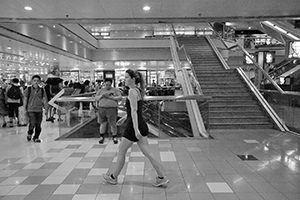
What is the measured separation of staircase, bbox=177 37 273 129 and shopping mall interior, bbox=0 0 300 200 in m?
0.03

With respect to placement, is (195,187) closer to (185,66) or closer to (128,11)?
(128,11)

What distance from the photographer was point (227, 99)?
349 inches

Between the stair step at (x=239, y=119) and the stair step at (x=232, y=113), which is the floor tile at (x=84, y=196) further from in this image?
the stair step at (x=232, y=113)

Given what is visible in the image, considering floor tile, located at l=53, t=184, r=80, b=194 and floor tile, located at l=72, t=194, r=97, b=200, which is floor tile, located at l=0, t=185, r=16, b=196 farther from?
floor tile, located at l=72, t=194, r=97, b=200

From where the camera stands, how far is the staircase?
25.6 ft

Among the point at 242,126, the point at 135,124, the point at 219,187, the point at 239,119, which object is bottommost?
the point at 219,187

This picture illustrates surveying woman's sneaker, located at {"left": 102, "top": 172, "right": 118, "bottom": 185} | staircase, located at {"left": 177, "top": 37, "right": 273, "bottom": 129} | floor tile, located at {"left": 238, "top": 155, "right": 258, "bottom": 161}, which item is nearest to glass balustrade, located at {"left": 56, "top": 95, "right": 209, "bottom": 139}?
staircase, located at {"left": 177, "top": 37, "right": 273, "bottom": 129}

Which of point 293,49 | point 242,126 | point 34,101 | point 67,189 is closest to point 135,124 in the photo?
point 67,189

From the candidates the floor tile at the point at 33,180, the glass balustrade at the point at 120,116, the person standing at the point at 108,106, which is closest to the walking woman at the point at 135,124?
the floor tile at the point at 33,180

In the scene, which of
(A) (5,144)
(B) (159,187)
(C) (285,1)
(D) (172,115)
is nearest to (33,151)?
(A) (5,144)

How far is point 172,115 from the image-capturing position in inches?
310

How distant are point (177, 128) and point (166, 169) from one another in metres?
3.09

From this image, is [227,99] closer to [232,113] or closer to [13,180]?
[232,113]

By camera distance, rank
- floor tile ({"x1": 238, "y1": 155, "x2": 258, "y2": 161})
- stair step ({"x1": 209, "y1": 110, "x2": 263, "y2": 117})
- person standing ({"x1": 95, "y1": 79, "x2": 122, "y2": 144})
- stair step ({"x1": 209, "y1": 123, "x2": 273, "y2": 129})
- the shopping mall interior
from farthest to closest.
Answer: stair step ({"x1": 209, "y1": 110, "x2": 263, "y2": 117}), stair step ({"x1": 209, "y1": 123, "x2": 273, "y2": 129}), person standing ({"x1": 95, "y1": 79, "x2": 122, "y2": 144}), floor tile ({"x1": 238, "y1": 155, "x2": 258, "y2": 161}), the shopping mall interior
